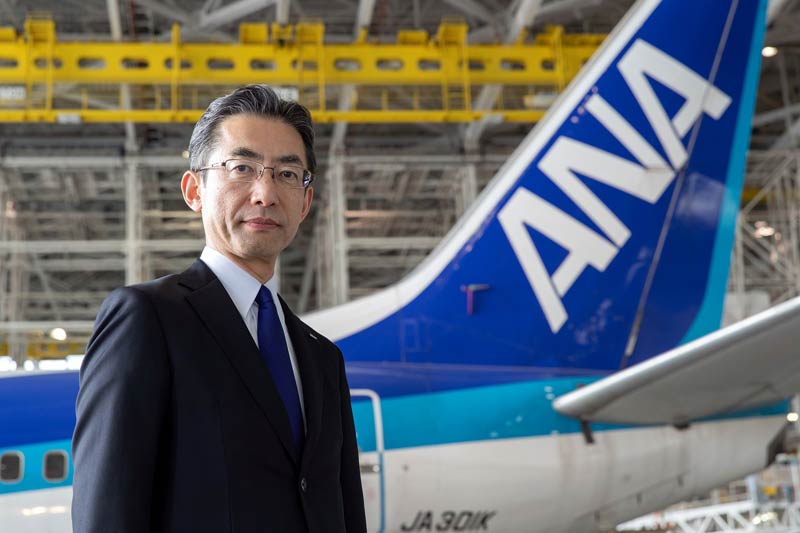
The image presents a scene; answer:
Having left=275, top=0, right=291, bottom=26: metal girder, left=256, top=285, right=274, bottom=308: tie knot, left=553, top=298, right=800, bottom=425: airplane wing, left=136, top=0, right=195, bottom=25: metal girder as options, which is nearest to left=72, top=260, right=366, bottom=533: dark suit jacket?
left=256, top=285, right=274, bottom=308: tie knot

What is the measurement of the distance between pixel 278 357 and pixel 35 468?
130 inches

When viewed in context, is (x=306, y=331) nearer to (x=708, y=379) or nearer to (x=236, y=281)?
(x=236, y=281)

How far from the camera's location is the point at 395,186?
2588cm

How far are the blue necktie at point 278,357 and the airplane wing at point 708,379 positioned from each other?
281cm

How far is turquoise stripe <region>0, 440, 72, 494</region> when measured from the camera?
4.82 m

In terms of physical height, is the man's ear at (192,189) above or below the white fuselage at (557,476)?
above

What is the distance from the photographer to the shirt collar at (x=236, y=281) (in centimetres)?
213

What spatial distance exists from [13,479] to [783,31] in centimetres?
2027

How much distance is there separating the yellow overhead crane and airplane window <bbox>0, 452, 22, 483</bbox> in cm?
1333

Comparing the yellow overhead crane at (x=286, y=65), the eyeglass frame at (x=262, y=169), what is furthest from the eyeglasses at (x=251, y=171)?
the yellow overhead crane at (x=286, y=65)

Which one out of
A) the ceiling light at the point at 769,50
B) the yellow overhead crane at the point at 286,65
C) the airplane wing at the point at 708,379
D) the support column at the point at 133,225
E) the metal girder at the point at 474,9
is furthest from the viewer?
the ceiling light at the point at 769,50

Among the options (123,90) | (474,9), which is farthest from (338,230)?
(474,9)

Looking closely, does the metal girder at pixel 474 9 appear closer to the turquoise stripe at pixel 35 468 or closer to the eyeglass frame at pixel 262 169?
the turquoise stripe at pixel 35 468

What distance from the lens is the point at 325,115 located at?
18141 mm
